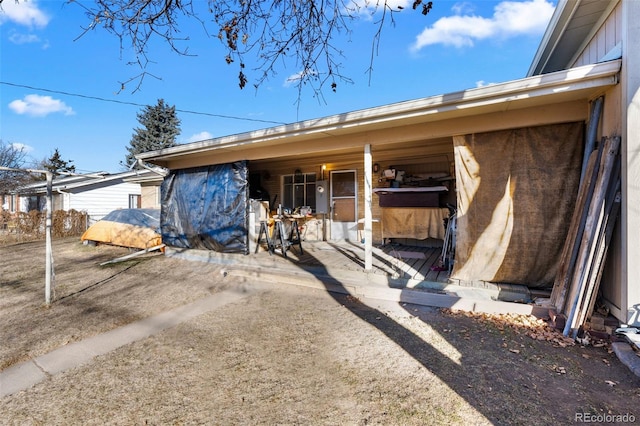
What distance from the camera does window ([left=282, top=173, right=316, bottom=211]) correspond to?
795cm

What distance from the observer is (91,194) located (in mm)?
14594

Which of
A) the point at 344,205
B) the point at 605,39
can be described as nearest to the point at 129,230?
the point at 344,205

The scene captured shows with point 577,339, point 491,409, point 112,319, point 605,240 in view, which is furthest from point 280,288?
point 605,240

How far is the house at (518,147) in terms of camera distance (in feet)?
8.69

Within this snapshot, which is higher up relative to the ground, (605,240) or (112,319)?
(605,240)

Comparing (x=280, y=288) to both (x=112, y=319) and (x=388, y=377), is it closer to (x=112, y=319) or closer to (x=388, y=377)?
(x=112, y=319)

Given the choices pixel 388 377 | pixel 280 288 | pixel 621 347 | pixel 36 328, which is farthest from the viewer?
pixel 280 288

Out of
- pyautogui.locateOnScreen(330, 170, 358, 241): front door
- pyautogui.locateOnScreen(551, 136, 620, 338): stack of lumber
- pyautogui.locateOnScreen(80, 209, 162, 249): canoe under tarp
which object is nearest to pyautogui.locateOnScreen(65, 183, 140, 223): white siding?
pyautogui.locateOnScreen(80, 209, 162, 249): canoe under tarp

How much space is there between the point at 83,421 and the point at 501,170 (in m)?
4.59

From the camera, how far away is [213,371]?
2.34 m

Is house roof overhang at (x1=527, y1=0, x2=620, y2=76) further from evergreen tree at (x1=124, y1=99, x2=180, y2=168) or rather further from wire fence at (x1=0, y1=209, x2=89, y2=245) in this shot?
evergreen tree at (x1=124, y1=99, x2=180, y2=168)

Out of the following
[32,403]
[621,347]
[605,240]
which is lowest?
[32,403]

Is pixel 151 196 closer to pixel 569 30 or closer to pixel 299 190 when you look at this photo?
pixel 299 190

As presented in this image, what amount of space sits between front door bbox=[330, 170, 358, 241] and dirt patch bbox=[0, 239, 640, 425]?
356 centimetres
